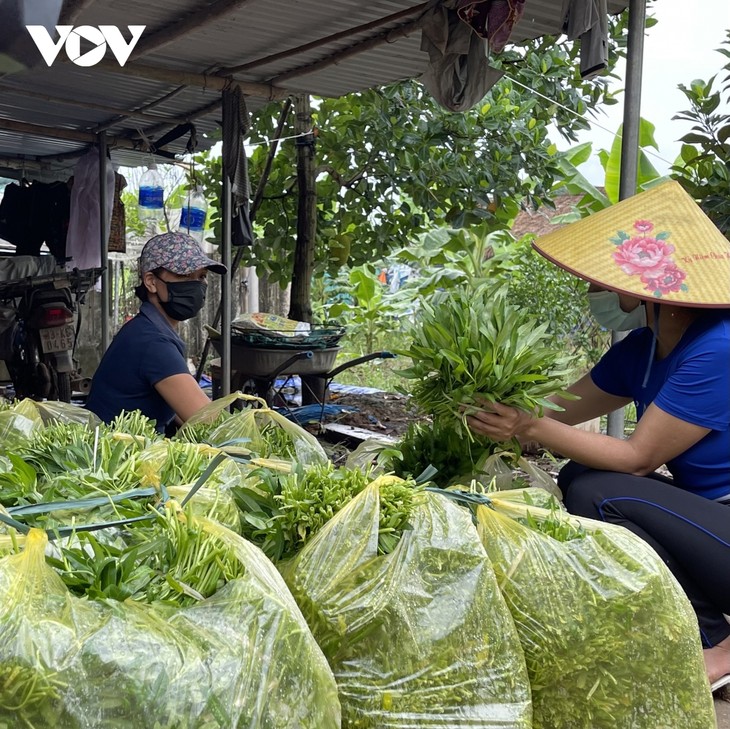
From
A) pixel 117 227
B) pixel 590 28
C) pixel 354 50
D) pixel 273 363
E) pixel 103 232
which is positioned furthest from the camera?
pixel 117 227

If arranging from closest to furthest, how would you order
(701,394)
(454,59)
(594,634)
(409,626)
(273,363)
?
1. (409,626)
2. (594,634)
3. (701,394)
4. (454,59)
5. (273,363)

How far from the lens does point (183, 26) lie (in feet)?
13.5

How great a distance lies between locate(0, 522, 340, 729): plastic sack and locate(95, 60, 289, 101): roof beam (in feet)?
12.7

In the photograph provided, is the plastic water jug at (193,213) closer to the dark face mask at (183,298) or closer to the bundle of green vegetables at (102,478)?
the dark face mask at (183,298)

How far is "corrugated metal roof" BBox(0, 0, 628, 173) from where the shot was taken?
406 centimetres

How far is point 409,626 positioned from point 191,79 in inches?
163

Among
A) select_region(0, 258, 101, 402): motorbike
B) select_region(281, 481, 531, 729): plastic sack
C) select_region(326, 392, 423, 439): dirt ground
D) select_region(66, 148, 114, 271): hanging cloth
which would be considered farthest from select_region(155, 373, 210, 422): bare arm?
select_region(66, 148, 114, 271): hanging cloth

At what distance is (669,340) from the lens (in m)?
2.67

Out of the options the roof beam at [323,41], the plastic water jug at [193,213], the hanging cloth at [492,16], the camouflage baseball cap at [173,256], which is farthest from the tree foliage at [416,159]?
the camouflage baseball cap at [173,256]

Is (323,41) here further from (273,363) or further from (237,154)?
(273,363)

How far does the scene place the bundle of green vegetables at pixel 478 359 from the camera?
7.57ft

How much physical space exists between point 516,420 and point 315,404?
399 cm

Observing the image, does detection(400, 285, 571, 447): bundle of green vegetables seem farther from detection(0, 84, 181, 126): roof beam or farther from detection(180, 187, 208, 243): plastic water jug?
detection(180, 187, 208, 243): plastic water jug

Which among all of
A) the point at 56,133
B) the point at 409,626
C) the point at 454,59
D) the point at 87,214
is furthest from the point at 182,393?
the point at 87,214
